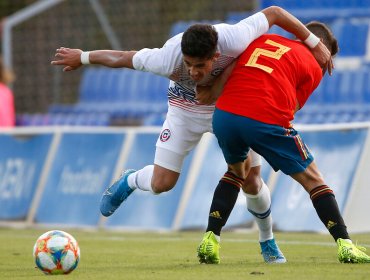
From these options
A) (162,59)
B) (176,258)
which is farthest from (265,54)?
(176,258)

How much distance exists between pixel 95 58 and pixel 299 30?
1.50m

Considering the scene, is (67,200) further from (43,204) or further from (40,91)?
(40,91)

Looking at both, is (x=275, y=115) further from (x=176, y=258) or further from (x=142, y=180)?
(x=176, y=258)

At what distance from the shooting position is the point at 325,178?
11.9 m

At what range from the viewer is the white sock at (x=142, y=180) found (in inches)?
348

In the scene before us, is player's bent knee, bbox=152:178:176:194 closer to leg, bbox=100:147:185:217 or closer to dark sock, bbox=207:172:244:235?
leg, bbox=100:147:185:217

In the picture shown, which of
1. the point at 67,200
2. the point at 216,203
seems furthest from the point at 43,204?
the point at 216,203

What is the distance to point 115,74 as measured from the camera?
770 inches

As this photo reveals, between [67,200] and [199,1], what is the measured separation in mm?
7864

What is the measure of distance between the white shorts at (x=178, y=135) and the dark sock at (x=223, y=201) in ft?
0.96

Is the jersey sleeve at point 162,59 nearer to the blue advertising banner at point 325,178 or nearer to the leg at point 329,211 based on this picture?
the leg at point 329,211

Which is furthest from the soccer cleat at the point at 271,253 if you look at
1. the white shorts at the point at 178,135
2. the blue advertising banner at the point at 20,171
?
the blue advertising banner at the point at 20,171

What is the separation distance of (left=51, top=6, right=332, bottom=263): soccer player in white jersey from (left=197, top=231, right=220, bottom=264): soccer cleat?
0.02 metres

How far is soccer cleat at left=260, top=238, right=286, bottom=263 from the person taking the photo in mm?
8453
